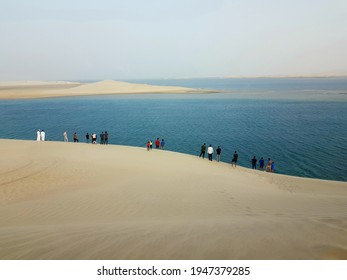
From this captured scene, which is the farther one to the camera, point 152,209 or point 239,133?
point 239,133

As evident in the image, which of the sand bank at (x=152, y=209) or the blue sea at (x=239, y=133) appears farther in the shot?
the blue sea at (x=239, y=133)

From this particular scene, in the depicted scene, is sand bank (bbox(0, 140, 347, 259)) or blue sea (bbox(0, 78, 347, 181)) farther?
blue sea (bbox(0, 78, 347, 181))

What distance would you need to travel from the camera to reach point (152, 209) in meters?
8.45

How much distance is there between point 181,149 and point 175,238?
20593 mm

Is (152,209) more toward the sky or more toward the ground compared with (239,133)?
more toward the sky

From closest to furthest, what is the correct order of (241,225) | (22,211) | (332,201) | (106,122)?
1. (241,225)
2. (22,211)
3. (332,201)
4. (106,122)

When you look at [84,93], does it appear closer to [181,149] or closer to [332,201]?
[181,149]

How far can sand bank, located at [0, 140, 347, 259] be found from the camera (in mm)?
4301

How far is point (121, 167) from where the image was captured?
14.6 metres

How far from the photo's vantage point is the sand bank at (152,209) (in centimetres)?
430

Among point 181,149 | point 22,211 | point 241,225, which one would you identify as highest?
point 241,225

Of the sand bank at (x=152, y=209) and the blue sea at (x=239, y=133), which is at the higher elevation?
the sand bank at (x=152, y=209)

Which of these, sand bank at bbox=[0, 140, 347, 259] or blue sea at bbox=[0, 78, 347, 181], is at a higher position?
sand bank at bbox=[0, 140, 347, 259]
